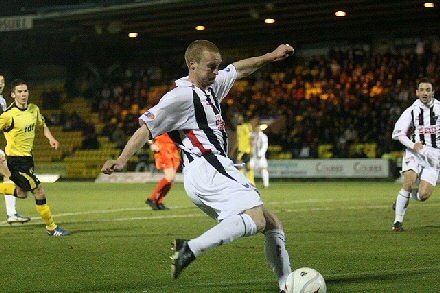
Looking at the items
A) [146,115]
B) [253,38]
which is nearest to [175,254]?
[146,115]

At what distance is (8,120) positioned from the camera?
12250mm

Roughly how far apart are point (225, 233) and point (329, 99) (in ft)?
96.6

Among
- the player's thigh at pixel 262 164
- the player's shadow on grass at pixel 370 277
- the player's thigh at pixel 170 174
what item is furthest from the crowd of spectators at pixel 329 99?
the player's shadow on grass at pixel 370 277

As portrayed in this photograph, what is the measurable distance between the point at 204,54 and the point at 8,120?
6.69 metres

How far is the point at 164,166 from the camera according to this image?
56.4ft

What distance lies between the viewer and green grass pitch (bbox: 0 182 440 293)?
282 inches

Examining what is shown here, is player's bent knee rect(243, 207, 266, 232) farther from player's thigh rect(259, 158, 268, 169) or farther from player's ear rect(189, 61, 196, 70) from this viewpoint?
player's thigh rect(259, 158, 268, 169)

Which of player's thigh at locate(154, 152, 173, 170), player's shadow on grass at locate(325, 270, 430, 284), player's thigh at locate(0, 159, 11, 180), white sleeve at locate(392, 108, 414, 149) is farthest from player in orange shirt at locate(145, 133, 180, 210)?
Result: player's shadow on grass at locate(325, 270, 430, 284)

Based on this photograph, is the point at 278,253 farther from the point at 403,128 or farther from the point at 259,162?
the point at 259,162

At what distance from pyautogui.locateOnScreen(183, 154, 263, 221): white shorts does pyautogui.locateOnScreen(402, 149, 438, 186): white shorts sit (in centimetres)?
604

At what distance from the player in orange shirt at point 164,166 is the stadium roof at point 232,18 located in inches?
555

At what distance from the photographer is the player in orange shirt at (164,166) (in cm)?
1670

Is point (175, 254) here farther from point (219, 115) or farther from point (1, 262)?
point (1, 262)

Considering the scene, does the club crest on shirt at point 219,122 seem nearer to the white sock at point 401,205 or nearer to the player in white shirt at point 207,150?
the player in white shirt at point 207,150
